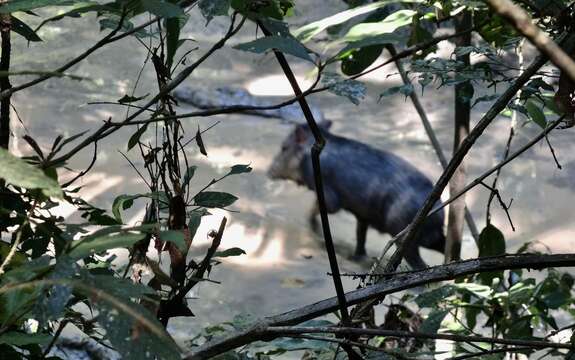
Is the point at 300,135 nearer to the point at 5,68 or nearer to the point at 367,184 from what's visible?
the point at 367,184

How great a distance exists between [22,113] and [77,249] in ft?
19.1

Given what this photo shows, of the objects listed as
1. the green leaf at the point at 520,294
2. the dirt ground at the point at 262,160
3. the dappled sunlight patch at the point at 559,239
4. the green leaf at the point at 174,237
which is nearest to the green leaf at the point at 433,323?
the green leaf at the point at 520,294

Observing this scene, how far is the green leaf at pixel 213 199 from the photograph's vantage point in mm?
992

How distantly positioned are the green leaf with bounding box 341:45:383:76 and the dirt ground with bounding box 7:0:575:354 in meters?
2.04

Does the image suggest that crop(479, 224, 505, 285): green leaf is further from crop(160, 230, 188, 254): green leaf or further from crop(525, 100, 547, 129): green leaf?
crop(160, 230, 188, 254): green leaf

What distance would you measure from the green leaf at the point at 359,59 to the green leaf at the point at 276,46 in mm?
606

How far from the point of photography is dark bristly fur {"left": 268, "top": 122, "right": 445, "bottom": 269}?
4680mm

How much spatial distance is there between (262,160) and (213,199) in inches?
188

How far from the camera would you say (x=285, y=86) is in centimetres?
686

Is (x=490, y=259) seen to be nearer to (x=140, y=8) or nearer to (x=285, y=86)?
(x=140, y=8)

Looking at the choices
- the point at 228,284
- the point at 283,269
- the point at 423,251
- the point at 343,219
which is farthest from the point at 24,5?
the point at 343,219

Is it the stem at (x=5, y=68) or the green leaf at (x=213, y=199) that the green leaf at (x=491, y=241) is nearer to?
the green leaf at (x=213, y=199)

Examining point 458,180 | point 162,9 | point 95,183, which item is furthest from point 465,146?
point 95,183

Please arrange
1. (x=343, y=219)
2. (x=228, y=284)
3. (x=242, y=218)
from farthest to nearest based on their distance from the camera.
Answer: (x=343, y=219) → (x=242, y=218) → (x=228, y=284)
